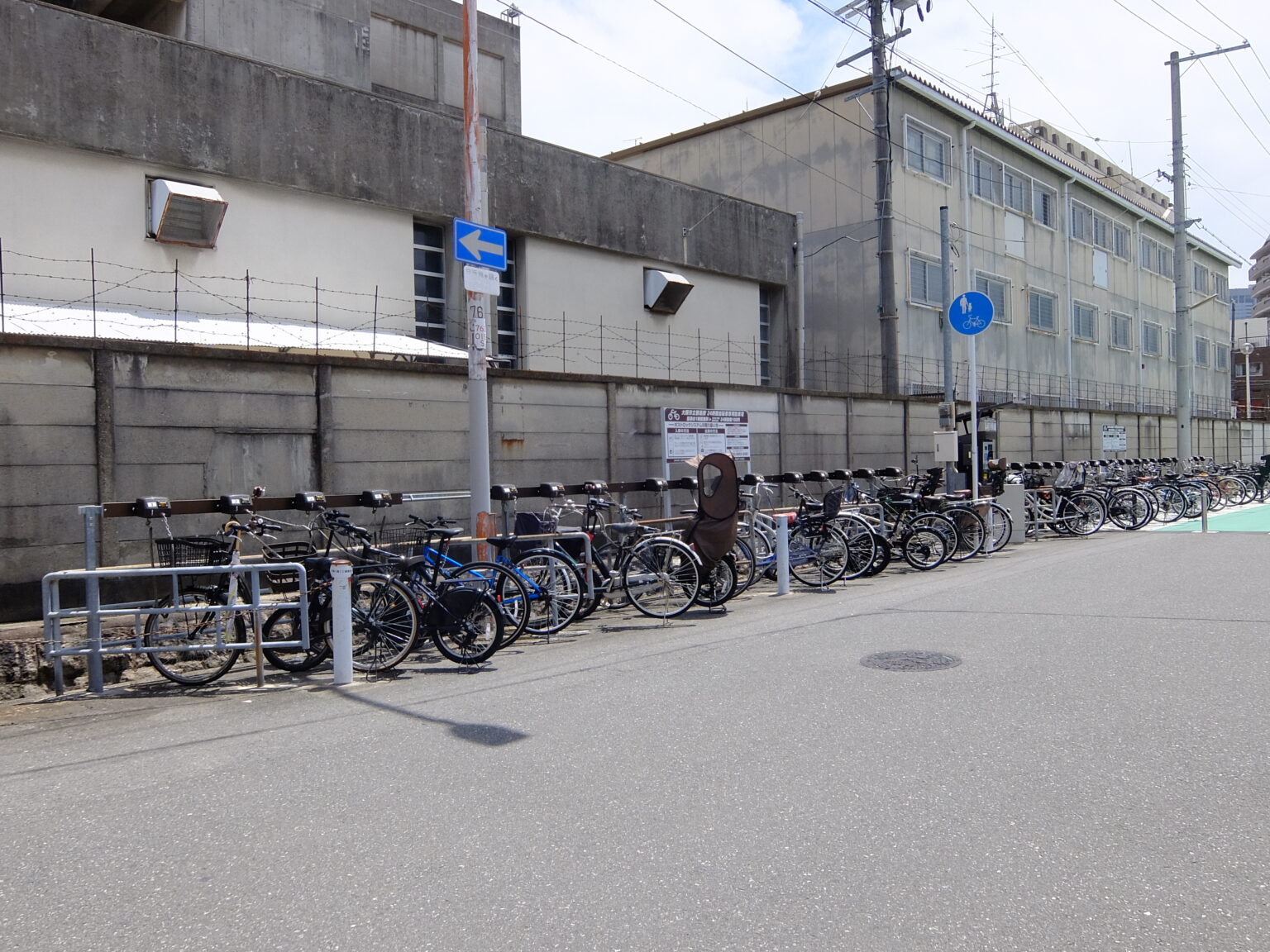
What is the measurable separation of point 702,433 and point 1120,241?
36073 mm

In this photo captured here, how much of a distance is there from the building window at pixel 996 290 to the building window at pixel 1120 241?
12501 mm

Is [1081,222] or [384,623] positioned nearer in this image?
[384,623]

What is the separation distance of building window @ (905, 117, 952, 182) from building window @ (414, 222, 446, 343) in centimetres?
1586

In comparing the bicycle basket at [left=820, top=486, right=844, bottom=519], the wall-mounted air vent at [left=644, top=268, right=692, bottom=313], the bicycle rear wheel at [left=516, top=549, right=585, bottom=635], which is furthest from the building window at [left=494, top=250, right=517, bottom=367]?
the bicycle rear wheel at [left=516, top=549, right=585, bottom=635]

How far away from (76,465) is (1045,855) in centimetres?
931

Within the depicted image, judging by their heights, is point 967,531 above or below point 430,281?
below

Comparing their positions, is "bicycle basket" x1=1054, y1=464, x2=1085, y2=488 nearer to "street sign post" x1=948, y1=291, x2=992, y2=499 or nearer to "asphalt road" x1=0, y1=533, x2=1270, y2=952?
"street sign post" x1=948, y1=291, x2=992, y2=499

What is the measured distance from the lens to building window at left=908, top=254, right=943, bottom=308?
28250 mm

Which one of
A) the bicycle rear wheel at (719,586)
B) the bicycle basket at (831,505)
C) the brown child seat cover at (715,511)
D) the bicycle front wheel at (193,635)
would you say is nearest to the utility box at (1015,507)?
the bicycle basket at (831,505)

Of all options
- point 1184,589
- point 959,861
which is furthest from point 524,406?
point 959,861

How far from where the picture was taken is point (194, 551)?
802 centimetres

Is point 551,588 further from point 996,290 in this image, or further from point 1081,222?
point 1081,222

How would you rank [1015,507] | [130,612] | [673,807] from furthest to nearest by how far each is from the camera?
[1015,507]
[130,612]
[673,807]

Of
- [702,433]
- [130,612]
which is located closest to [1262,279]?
[702,433]
